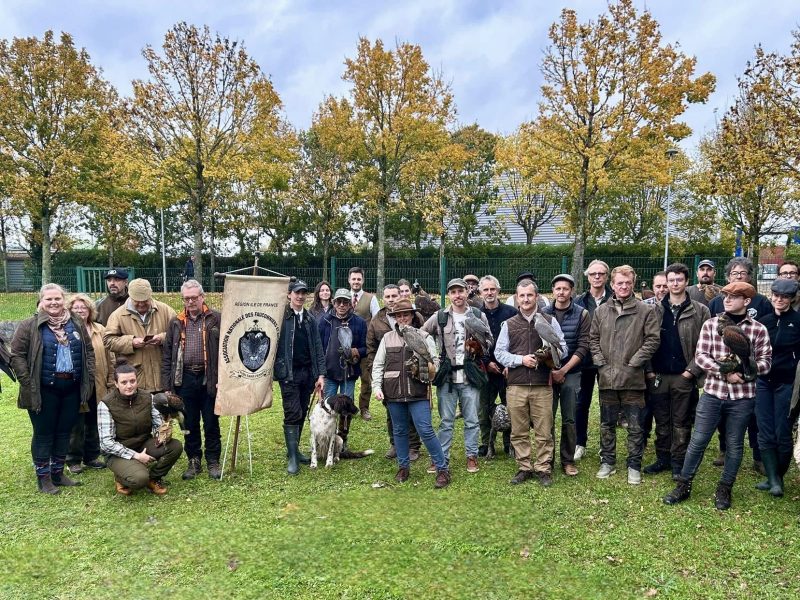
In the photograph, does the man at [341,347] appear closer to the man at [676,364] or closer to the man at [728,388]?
the man at [676,364]

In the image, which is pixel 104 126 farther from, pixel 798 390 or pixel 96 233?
pixel 798 390

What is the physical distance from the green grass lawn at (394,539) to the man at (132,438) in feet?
0.72

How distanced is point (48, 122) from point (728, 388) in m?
19.2

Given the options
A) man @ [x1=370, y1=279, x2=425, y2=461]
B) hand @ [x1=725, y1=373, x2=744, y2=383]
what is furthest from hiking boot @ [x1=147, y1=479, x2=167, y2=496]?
hand @ [x1=725, y1=373, x2=744, y2=383]

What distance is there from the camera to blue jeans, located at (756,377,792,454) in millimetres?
4652

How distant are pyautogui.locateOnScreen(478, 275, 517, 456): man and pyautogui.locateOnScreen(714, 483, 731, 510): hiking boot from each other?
2040 mm

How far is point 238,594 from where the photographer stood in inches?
133

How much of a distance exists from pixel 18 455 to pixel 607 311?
649 centimetres

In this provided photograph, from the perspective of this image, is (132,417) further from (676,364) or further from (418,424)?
(676,364)

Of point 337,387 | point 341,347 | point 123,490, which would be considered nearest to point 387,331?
point 341,347

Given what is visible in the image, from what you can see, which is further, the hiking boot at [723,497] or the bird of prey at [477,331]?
the bird of prey at [477,331]

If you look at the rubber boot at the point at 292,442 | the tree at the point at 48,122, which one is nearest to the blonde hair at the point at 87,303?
the rubber boot at the point at 292,442

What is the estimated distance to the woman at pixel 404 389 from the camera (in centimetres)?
497

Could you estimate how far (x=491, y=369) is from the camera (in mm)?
5582
